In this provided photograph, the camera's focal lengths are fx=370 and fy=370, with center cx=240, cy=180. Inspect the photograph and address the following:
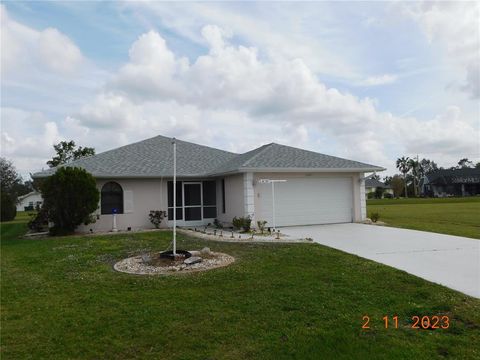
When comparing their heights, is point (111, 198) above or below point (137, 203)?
above

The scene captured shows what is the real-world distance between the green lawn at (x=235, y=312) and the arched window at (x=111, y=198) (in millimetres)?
9087

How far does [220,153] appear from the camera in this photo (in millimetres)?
22891

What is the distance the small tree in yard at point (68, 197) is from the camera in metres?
15.4

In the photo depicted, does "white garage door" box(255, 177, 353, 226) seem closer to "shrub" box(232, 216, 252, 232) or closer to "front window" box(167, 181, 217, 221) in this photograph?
"shrub" box(232, 216, 252, 232)

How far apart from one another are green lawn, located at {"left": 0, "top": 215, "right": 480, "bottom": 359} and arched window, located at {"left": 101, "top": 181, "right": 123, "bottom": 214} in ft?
29.8

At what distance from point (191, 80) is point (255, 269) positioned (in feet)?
35.6

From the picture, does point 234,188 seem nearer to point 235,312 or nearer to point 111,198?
point 111,198

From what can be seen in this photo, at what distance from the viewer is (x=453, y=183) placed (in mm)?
76062

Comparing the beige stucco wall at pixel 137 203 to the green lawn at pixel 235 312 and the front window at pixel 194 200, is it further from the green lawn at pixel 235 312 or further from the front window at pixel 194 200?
the green lawn at pixel 235 312

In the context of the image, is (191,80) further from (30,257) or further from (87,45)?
(30,257)

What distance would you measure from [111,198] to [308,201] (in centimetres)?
Answer: 939

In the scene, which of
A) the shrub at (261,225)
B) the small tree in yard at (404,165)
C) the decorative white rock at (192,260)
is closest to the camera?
the decorative white rock at (192,260)

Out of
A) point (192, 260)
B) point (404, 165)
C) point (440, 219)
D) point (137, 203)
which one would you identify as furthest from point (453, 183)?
point (192, 260)

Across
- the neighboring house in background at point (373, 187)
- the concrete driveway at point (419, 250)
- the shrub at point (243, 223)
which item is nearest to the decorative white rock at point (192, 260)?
the concrete driveway at point (419, 250)
